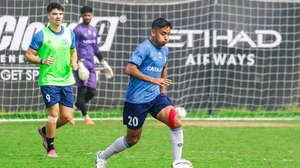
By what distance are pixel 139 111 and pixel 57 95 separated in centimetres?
217

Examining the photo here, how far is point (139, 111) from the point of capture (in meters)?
9.69

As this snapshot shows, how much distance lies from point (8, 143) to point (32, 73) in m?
5.11

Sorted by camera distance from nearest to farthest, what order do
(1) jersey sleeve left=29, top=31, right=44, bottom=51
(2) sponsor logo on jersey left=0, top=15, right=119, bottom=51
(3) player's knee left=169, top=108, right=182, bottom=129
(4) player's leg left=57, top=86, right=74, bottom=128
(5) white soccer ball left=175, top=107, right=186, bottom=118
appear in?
(3) player's knee left=169, top=108, right=182, bottom=129, (1) jersey sleeve left=29, top=31, right=44, bottom=51, (4) player's leg left=57, top=86, right=74, bottom=128, (5) white soccer ball left=175, top=107, right=186, bottom=118, (2) sponsor logo on jersey left=0, top=15, right=119, bottom=51

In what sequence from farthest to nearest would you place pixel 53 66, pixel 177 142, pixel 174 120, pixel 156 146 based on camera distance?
1. pixel 156 146
2. pixel 53 66
3. pixel 177 142
4. pixel 174 120

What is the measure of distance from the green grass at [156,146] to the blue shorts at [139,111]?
0.82 metres

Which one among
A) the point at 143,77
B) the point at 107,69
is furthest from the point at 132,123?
the point at 107,69

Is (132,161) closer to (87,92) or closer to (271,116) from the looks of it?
(87,92)

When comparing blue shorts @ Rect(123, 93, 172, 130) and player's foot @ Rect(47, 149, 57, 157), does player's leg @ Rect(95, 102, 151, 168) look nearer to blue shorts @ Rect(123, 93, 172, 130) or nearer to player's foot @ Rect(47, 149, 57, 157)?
blue shorts @ Rect(123, 93, 172, 130)

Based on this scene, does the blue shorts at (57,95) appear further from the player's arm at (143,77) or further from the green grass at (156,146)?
the player's arm at (143,77)

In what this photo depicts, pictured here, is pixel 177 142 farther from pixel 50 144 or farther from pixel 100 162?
pixel 50 144

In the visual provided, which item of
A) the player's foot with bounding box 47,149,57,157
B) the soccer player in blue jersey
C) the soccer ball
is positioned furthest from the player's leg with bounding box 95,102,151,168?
the player's foot with bounding box 47,149,57,157

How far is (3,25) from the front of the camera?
1798cm

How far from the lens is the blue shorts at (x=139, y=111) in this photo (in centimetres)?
970

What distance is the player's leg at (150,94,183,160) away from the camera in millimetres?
9578
